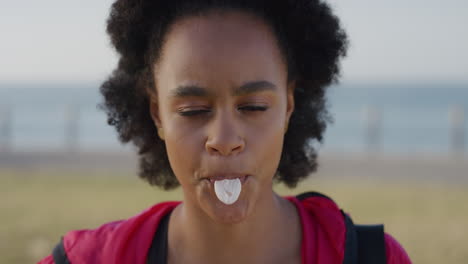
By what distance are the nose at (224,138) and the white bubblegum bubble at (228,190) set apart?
0.34ft

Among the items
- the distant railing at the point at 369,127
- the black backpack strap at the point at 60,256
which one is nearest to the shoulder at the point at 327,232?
the black backpack strap at the point at 60,256

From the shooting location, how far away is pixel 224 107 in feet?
8.04

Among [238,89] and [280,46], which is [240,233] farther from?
[280,46]

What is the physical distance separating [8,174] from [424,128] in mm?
22087

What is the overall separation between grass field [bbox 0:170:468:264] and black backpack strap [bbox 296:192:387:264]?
3.47m

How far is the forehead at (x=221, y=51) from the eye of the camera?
8.02 ft

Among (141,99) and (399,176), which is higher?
(141,99)

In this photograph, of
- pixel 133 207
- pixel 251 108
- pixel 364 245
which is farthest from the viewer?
pixel 133 207

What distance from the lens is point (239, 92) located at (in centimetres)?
245

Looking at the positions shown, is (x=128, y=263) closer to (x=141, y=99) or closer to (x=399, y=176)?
(x=141, y=99)

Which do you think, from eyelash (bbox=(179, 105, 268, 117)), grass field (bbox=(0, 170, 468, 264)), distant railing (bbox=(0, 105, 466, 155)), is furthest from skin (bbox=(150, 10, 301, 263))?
distant railing (bbox=(0, 105, 466, 155))

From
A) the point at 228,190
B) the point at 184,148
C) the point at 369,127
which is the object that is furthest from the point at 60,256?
the point at 369,127

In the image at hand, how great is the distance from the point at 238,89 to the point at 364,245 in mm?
796

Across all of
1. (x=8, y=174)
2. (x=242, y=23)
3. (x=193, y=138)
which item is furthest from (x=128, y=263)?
(x=8, y=174)
